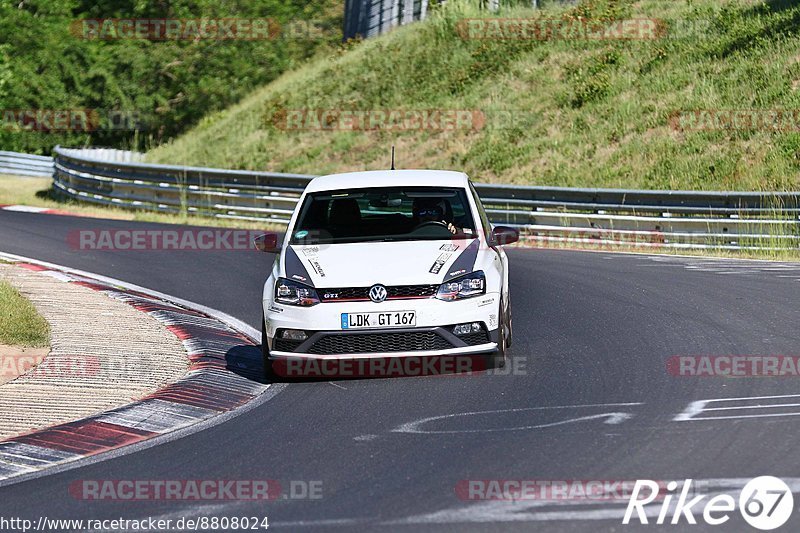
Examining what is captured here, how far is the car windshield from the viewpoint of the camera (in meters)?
10.1

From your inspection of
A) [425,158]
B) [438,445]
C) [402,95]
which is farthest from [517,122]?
[438,445]

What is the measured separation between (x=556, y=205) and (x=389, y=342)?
12.7 metres

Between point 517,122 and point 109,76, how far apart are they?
16905 millimetres

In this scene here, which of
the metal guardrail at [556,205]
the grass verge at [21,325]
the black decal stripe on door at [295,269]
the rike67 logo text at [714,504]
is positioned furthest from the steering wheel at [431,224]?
the metal guardrail at [556,205]

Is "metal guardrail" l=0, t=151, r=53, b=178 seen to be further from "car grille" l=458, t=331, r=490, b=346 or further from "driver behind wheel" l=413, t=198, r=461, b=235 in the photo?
"car grille" l=458, t=331, r=490, b=346

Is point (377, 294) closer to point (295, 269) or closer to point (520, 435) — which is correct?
point (295, 269)

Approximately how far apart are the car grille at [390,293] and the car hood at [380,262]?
1.3 inches

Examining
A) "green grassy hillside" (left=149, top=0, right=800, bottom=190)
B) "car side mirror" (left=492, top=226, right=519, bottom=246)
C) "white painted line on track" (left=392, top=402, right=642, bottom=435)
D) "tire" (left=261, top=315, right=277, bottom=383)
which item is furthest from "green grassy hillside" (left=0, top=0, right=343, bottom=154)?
"white painted line on track" (left=392, top=402, right=642, bottom=435)

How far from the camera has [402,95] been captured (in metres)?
36.9

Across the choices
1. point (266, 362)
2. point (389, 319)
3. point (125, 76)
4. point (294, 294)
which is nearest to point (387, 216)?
point (294, 294)

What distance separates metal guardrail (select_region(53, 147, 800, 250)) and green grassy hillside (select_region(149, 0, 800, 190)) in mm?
5295

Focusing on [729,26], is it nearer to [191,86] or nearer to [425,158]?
[425,158]

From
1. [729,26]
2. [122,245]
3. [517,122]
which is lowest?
[122,245]

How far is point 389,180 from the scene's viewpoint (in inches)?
419
